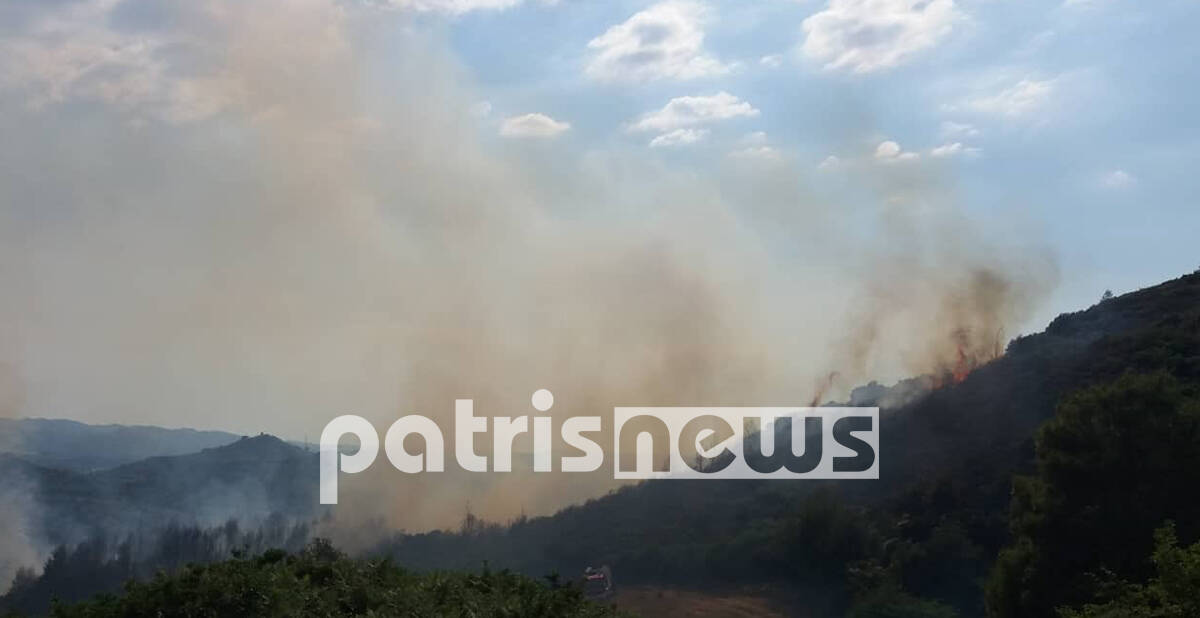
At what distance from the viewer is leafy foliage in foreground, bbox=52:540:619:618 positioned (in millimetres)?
12914

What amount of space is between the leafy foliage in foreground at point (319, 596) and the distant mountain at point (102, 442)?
203ft

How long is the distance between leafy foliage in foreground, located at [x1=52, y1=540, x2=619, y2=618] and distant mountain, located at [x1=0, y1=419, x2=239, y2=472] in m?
61.8

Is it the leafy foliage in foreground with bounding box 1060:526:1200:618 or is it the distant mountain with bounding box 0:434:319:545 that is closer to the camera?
the leafy foliage in foreground with bounding box 1060:526:1200:618

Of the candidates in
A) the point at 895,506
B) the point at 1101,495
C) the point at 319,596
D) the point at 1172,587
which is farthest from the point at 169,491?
the point at 1172,587

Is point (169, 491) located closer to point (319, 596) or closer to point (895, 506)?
point (895, 506)

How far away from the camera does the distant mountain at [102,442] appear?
7288cm

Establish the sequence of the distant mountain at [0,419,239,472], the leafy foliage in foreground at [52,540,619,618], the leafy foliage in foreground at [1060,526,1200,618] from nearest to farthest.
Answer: the leafy foliage in foreground at [52,540,619,618]
the leafy foliage in foreground at [1060,526,1200,618]
the distant mountain at [0,419,239,472]

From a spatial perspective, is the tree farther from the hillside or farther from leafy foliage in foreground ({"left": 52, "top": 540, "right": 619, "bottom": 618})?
leafy foliage in foreground ({"left": 52, "top": 540, "right": 619, "bottom": 618})

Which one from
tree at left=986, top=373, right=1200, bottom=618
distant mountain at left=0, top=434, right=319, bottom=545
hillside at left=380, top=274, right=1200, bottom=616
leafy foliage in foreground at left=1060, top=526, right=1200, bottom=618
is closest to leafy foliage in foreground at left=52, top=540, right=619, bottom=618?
leafy foliage in foreground at left=1060, top=526, right=1200, bottom=618

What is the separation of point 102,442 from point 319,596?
275ft

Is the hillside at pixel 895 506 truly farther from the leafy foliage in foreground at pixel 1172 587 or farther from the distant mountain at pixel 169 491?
the leafy foliage in foreground at pixel 1172 587

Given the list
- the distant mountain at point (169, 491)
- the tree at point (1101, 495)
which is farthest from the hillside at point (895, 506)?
the distant mountain at point (169, 491)

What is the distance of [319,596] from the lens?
1349cm

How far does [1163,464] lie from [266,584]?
21444mm
